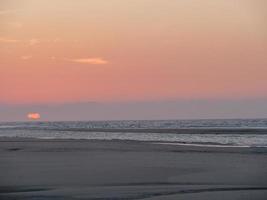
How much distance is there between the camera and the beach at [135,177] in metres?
13.8

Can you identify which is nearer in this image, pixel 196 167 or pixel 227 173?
pixel 227 173

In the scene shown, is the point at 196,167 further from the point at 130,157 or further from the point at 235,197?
the point at 235,197

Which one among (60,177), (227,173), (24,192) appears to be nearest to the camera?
(24,192)

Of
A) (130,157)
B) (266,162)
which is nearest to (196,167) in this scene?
(266,162)

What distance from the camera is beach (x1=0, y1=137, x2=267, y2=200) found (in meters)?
13.8

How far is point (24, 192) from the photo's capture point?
14188mm

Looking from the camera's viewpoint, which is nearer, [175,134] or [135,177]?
[135,177]

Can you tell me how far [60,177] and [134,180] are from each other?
2518 mm

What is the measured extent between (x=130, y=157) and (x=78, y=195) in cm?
1145

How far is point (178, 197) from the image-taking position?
1324cm

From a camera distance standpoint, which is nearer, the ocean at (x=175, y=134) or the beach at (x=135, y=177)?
the beach at (x=135, y=177)

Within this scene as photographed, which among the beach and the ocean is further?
the ocean

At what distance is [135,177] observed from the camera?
17203 millimetres

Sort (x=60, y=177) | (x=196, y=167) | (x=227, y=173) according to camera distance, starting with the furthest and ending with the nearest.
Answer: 1. (x=196, y=167)
2. (x=227, y=173)
3. (x=60, y=177)
